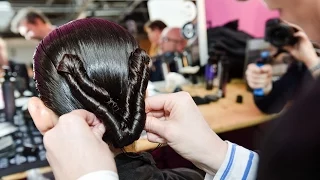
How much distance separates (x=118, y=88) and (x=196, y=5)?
1255 mm

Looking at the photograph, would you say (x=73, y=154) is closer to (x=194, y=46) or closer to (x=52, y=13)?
(x=194, y=46)

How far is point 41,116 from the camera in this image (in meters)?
0.63

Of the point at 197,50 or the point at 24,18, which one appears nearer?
the point at 197,50

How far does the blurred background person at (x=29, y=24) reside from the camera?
180cm

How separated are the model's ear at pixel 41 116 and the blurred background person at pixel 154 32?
46.7 inches

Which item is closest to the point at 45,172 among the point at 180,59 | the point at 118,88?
the point at 118,88

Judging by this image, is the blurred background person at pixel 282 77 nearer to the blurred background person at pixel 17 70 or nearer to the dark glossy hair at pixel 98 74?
the dark glossy hair at pixel 98 74

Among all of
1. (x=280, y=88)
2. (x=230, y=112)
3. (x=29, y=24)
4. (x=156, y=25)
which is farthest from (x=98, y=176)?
(x=29, y=24)

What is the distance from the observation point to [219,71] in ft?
5.84

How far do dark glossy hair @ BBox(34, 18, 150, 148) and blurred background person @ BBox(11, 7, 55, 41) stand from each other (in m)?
1.16

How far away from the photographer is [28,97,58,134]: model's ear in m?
0.62

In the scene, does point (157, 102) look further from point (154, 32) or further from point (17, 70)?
point (154, 32)

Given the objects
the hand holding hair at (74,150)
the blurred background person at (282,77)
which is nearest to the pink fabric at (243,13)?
the blurred background person at (282,77)

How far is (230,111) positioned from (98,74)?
0.98 m
